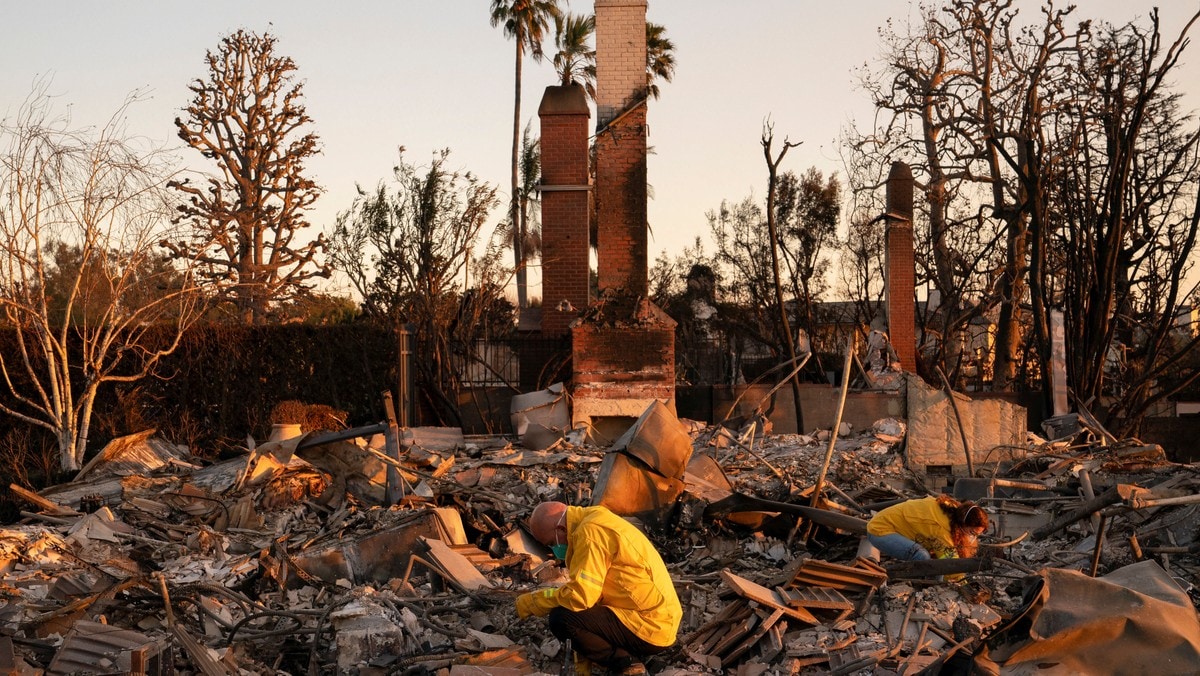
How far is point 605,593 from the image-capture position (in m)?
6.26

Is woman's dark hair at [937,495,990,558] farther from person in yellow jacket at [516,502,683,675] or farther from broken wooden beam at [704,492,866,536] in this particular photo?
person in yellow jacket at [516,502,683,675]

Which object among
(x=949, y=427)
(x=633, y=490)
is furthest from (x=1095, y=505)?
(x=949, y=427)

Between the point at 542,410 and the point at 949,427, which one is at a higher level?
the point at 542,410

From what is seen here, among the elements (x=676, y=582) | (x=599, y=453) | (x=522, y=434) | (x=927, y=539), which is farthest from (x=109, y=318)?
(x=927, y=539)

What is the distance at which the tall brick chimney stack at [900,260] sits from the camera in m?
20.0

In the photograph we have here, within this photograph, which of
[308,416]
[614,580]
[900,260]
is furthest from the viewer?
[900,260]

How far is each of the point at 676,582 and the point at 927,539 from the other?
193cm

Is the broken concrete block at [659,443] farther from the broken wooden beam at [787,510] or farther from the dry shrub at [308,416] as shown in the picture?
the dry shrub at [308,416]

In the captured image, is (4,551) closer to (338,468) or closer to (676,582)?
(338,468)

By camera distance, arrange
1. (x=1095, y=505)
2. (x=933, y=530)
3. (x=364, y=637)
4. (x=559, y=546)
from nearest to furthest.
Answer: (x=559, y=546) → (x=364, y=637) → (x=1095, y=505) → (x=933, y=530)

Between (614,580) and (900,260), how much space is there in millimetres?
15195

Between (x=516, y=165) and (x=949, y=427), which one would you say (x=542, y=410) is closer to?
(x=949, y=427)

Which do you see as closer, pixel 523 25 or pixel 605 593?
pixel 605 593

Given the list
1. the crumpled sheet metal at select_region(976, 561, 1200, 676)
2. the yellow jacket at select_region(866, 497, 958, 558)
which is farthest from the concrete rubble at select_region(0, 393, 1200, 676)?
the yellow jacket at select_region(866, 497, 958, 558)
